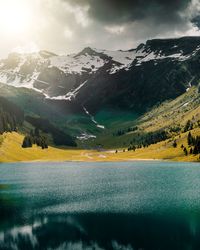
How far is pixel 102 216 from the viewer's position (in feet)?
309

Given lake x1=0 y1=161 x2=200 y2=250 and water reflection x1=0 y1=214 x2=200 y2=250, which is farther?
lake x1=0 y1=161 x2=200 y2=250

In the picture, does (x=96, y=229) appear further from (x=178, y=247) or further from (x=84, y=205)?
(x=84, y=205)

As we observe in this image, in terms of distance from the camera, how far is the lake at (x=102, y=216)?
7181cm

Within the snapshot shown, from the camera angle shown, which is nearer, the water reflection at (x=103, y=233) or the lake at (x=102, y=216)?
the water reflection at (x=103, y=233)

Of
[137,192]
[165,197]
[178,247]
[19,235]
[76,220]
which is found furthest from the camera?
[137,192]

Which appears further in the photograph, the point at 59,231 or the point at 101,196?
the point at 101,196

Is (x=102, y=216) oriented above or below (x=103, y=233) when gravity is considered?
above

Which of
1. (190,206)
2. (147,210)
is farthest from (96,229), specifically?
(190,206)

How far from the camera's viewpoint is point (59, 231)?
266ft

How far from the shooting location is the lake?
2827 inches

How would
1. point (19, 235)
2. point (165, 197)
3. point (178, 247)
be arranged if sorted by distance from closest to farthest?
1. point (178, 247)
2. point (19, 235)
3. point (165, 197)

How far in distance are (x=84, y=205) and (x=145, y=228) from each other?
32433 millimetres

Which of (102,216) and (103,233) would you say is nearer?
(103,233)

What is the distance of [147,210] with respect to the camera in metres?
99.9
